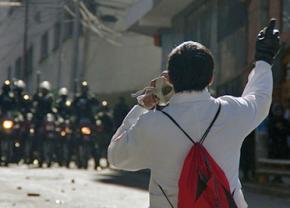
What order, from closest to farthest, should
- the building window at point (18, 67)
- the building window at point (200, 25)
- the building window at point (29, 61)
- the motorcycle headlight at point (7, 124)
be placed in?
the motorcycle headlight at point (7, 124) → the building window at point (200, 25) → the building window at point (29, 61) → the building window at point (18, 67)

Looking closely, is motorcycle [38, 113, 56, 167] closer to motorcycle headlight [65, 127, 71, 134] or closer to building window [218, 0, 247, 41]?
motorcycle headlight [65, 127, 71, 134]

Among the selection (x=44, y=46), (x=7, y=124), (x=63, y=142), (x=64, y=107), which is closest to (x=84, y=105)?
(x=63, y=142)

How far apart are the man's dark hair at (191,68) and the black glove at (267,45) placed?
0.79 ft

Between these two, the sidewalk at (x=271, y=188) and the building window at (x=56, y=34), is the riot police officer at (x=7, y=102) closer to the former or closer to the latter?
the sidewalk at (x=271, y=188)

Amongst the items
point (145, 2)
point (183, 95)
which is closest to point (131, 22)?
point (145, 2)

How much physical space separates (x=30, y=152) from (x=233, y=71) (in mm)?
5581

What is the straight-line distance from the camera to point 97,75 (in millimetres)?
39156

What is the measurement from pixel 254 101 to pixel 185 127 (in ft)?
1.12

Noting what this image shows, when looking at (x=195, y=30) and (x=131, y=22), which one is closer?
(x=195, y=30)

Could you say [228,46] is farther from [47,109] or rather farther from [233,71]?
[47,109]

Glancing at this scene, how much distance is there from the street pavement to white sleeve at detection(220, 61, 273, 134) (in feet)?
21.0

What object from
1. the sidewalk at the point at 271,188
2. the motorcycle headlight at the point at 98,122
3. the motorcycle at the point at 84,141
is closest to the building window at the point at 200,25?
the motorcycle headlight at the point at 98,122

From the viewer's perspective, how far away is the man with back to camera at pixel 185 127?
10.0ft

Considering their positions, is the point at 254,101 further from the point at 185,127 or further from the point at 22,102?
the point at 22,102
